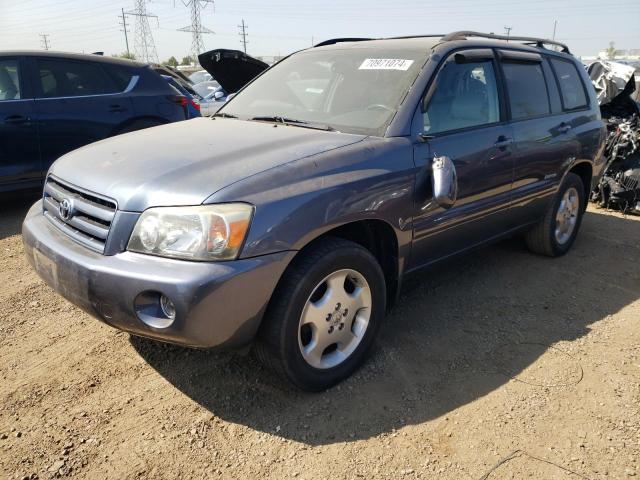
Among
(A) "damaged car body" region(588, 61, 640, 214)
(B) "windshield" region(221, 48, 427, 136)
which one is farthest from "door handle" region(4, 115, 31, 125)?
(A) "damaged car body" region(588, 61, 640, 214)

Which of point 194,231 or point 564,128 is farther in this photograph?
point 564,128

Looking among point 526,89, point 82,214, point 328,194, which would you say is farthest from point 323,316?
point 526,89

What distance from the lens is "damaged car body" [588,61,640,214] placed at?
638 cm

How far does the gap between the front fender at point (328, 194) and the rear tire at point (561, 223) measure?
2.09 meters

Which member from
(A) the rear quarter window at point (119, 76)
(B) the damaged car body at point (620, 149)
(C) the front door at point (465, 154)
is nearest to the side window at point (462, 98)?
(C) the front door at point (465, 154)

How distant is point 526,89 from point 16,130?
4.77 metres

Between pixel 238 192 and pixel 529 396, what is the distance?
5.94ft

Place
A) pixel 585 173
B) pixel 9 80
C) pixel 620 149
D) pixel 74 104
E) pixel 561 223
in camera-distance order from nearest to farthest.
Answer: pixel 561 223 < pixel 585 173 < pixel 9 80 < pixel 74 104 < pixel 620 149

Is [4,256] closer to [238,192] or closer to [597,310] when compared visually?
[238,192]

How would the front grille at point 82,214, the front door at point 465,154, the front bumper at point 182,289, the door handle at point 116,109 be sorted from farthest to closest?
the door handle at point 116,109
the front door at point 465,154
the front grille at point 82,214
the front bumper at point 182,289

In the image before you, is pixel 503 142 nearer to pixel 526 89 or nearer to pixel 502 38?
pixel 526 89

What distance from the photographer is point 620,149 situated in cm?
657

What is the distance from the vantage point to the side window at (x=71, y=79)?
5605 mm

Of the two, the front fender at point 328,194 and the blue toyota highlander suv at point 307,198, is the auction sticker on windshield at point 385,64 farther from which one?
the front fender at point 328,194
